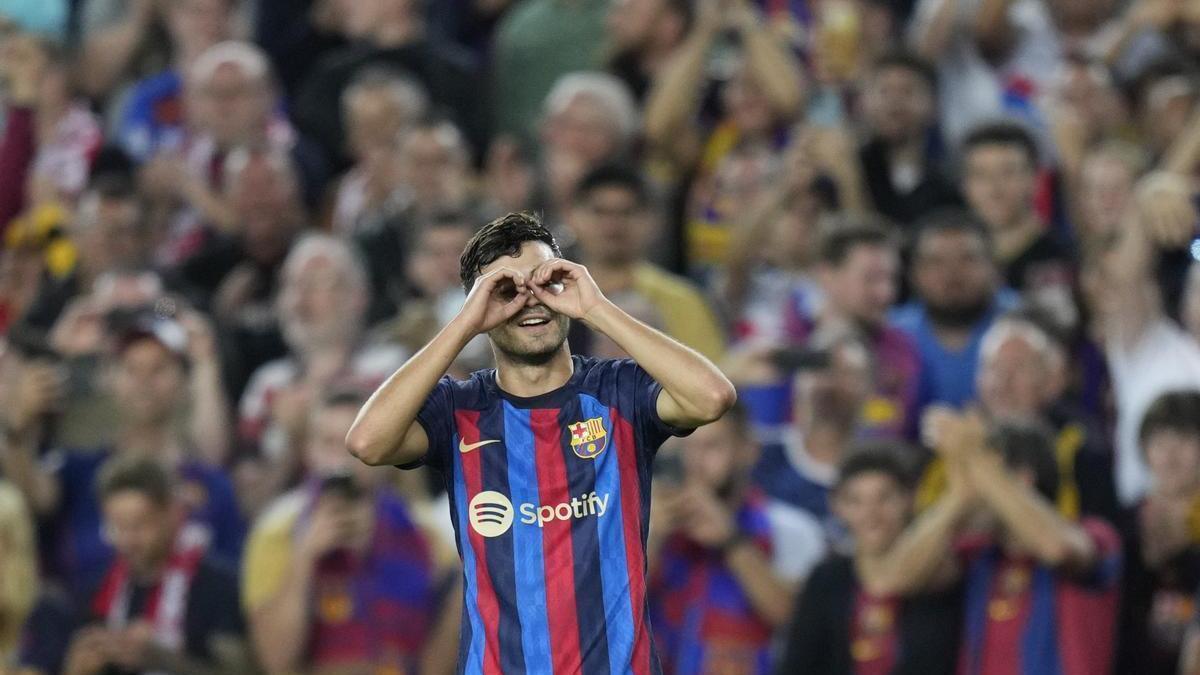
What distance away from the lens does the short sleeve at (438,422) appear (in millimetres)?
5551

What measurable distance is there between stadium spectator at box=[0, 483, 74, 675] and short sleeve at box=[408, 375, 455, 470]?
3.92 meters

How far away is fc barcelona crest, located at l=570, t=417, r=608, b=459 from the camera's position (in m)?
5.54

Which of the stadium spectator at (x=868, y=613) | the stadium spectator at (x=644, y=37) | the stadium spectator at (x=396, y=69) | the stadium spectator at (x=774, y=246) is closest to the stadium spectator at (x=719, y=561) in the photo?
the stadium spectator at (x=868, y=613)

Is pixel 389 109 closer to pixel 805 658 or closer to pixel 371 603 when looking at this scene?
pixel 371 603

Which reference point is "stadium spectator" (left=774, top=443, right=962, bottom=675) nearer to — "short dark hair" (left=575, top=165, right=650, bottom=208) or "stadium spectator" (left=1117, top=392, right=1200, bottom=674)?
"stadium spectator" (left=1117, top=392, right=1200, bottom=674)

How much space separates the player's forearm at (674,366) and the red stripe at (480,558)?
46 centimetres

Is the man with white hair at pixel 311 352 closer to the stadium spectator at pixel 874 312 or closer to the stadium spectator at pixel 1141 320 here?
the stadium spectator at pixel 874 312

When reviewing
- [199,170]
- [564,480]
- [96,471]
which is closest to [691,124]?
[199,170]

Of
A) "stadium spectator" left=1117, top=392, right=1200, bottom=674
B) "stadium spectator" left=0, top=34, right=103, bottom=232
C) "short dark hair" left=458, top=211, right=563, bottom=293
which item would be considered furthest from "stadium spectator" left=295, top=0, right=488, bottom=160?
"short dark hair" left=458, top=211, right=563, bottom=293

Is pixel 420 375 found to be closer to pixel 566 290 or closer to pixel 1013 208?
pixel 566 290

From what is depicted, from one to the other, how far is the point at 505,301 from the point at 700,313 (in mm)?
4511

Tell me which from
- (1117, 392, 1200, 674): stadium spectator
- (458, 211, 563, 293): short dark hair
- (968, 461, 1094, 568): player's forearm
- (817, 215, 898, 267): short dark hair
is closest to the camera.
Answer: (458, 211, 563, 293): short dark hair

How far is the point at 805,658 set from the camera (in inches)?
331

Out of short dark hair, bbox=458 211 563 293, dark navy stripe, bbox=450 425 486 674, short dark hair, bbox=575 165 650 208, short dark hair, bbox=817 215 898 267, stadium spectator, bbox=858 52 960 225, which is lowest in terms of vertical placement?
dark navy stripe, bbox=450 425 486 674
